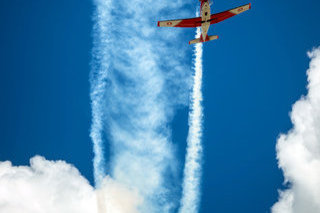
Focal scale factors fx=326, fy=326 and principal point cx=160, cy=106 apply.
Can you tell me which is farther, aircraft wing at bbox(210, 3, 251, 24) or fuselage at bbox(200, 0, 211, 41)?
aircraft wing at bbox(210, 3, 251, 24)

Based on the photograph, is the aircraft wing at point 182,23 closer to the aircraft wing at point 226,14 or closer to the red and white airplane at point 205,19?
the red and white airplane at point 205,19

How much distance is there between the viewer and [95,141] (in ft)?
123

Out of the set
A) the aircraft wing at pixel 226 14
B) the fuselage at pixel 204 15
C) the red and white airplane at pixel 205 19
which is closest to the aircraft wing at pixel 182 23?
the red and white airplane at pixel 205 19

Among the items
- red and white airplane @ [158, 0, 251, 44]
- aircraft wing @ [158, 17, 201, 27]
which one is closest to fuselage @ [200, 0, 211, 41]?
red and white airplane @ [158, 0, 251, 44]

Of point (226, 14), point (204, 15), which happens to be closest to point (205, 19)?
point (204, 15)

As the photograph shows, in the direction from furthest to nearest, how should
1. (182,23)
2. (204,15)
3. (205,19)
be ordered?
(182,23) < (205,19) < (204,15)

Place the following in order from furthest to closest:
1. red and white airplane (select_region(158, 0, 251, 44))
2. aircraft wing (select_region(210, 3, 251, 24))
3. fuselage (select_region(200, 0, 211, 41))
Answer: aircraft wing (select_region(210, 3, 251, 24))
red and white airplane (select_region(158, 0, 251, 44))
fuselage (select_region(200, 0, 211, 41))

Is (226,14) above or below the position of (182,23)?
below

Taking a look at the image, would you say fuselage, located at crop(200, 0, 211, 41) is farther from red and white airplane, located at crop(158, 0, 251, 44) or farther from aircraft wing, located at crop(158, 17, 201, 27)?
aircraft wing, located at crop(158, 17, 201, 27)

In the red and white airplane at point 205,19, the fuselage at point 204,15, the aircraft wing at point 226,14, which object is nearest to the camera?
the fuselage at point 204,15

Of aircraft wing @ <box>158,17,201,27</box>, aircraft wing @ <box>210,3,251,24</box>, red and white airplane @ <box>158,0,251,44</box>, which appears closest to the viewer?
red and white airplane @ <box>158,0,251,44</box>

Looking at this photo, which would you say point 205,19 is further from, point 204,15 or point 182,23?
point 182,23

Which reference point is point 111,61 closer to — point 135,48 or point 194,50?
point 135,48

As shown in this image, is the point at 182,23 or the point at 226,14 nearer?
Answer: the point at 226,14
